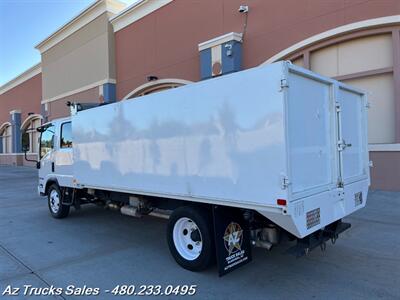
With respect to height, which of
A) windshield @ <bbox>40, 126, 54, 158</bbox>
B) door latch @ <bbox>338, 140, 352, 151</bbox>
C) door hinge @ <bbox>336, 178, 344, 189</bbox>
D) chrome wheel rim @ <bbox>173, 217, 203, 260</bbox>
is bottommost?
chrome wheel rim @ <bbox>173, 217, 203, 260</bbox>

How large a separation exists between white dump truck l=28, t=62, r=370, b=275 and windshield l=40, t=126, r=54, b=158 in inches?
124

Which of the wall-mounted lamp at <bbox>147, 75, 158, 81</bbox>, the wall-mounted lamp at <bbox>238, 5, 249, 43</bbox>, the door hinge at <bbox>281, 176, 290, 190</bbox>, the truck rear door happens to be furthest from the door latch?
the wall-mounted lamp at <bbox>147, 75, 158, 81</bbox>

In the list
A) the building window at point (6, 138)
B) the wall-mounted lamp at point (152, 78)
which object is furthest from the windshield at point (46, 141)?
the building window at point (6, 138)

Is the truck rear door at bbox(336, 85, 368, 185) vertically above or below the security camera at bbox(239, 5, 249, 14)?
below

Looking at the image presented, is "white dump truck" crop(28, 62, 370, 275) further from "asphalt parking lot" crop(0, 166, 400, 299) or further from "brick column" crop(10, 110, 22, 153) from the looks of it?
"brick column" crop(10, 110, 22, 153)

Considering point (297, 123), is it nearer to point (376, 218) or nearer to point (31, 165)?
point (376, 218)

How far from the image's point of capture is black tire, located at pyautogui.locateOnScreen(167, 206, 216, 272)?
471 centimetres

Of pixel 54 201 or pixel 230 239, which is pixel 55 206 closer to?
pixel 54 201

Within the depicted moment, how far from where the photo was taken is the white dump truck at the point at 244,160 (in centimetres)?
399

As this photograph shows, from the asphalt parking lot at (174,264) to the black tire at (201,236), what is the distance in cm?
13

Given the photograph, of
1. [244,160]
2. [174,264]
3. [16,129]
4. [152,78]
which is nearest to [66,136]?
[174,264]

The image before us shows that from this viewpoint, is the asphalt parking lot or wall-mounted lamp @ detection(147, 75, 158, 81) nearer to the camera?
the asphalt parking lot

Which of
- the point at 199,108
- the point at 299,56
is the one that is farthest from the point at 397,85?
the point at 199,108

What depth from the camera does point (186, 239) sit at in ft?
17.0
